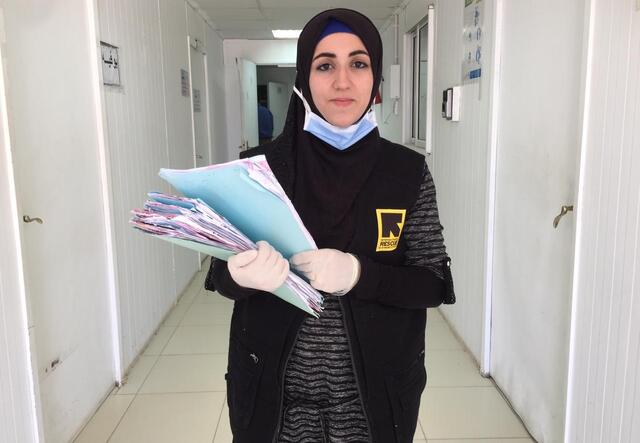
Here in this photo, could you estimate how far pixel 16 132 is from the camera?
2.01 m

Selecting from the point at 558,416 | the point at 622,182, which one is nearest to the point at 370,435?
the point at 622,182

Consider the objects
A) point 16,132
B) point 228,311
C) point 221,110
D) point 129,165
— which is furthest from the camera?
point 221,110

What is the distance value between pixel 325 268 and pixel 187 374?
2.41 metres

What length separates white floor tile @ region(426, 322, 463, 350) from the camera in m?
3.49

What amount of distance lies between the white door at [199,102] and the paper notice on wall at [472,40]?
8.91 feet

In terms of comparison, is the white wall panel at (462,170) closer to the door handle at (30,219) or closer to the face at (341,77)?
the face at (341,77)

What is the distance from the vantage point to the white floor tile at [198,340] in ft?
11.3

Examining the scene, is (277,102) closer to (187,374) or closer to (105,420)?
(187,374)

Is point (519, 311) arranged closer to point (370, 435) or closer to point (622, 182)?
point (622, 182)

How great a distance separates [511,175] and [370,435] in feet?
6.03

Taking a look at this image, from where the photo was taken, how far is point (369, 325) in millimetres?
1100

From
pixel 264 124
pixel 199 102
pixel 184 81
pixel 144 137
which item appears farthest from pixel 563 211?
pixel 264 124

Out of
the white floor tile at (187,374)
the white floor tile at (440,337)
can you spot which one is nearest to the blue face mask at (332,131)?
the white floor tile at (187,374)

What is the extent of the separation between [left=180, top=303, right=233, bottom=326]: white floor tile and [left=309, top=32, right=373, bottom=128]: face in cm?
301
